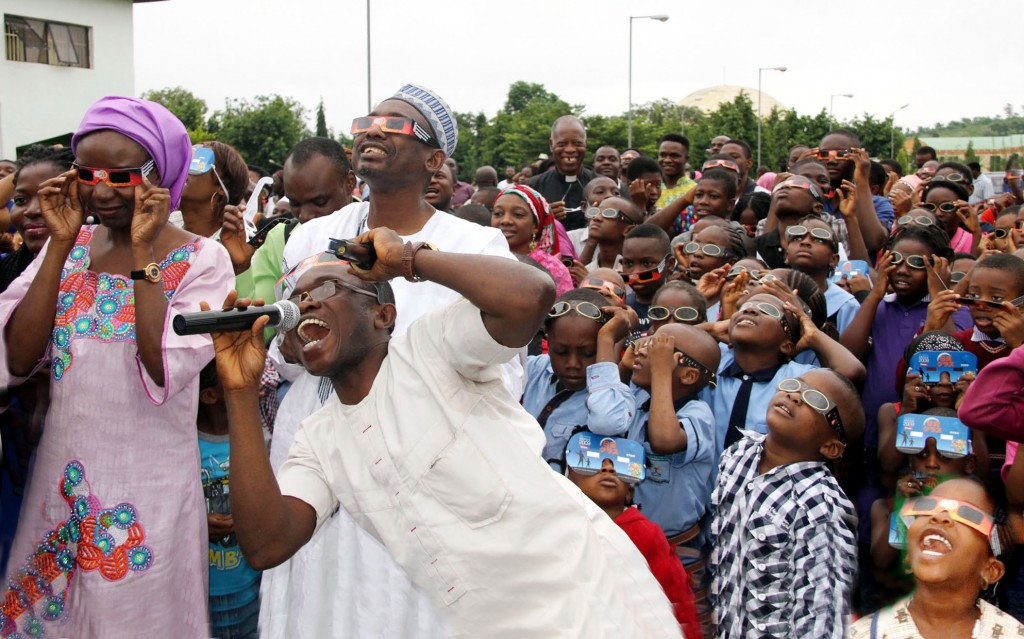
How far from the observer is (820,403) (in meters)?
3.68

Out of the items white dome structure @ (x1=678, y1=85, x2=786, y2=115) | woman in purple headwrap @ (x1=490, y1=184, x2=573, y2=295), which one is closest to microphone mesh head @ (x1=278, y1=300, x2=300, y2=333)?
woman in purple headwrap @ (x1=490, y1=184, x2=573, y2=295)

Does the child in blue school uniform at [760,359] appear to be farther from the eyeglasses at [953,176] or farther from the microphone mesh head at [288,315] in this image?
the eyeglasses at [953,176]

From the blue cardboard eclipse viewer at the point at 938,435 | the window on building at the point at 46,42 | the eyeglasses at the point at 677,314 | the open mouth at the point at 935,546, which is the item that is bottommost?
the open mouth at the point at 935,546

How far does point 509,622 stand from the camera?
231 centimetres

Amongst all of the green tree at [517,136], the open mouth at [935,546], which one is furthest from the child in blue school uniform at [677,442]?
the green tree at [517,136]

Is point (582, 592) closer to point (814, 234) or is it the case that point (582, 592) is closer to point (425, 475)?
point (425, 475)

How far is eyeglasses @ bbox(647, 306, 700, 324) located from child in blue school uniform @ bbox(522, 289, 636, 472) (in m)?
0.35

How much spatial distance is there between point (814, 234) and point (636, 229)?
109 centimetres

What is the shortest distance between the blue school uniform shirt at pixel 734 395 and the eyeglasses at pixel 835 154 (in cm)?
301

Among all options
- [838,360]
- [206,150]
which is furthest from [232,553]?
[838,360]

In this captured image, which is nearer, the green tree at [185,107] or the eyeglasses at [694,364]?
the eyeglasses at [694,364]

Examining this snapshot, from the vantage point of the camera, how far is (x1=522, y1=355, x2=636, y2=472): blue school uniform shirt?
386 centimetres

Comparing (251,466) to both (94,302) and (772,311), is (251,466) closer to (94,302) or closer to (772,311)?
(94,302)

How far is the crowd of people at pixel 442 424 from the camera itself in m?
2.37
